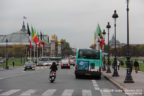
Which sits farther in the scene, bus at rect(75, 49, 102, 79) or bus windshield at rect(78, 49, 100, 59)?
bus windshield at rect(78, 49, 100, 59)

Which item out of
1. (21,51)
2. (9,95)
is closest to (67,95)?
(9,95)

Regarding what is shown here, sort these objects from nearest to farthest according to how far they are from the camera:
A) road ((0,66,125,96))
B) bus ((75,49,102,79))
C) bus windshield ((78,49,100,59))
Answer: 1. road ((0,66,125,96))
2. bus ((75,49,102,79))
3. bus windshield ((78,49,100,59))

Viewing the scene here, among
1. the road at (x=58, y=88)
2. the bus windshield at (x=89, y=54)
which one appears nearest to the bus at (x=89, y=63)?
the bus windshield at (x=89, y=54)

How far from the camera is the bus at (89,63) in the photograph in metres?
26.1

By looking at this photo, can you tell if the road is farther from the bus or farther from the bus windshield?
the bus windshield

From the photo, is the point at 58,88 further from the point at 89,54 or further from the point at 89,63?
the point at 89,54

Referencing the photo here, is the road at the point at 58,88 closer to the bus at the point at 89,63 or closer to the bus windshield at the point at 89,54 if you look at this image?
the bus at the point at 89,63

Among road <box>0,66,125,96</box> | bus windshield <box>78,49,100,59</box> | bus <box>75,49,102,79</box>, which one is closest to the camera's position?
Result: road <box>0,66,125,96</box>

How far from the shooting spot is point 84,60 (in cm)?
2616

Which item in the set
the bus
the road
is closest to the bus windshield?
the bus

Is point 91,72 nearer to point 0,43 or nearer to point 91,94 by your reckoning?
point 91,94

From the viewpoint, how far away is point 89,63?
2611cm

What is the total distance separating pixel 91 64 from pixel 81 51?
1.48m

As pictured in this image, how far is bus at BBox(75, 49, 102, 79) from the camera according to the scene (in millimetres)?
26078
